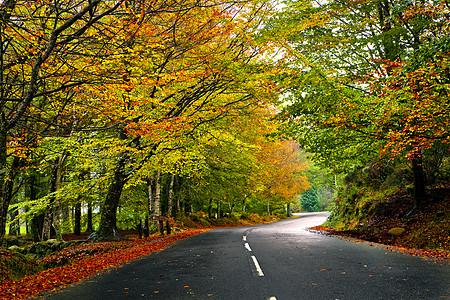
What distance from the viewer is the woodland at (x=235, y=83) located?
802cm

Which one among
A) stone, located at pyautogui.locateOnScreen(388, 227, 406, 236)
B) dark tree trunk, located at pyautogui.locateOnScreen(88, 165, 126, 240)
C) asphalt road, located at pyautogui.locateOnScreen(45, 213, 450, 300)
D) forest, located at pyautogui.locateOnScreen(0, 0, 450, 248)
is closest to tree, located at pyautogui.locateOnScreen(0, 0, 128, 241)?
forest, located at pyautogui.locateOnScreen(0, 0, 450, 248)

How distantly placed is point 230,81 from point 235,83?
302 millimetres

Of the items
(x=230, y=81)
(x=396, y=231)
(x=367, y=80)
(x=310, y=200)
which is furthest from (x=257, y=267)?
(x=310, y=200)

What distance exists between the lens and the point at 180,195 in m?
27.8

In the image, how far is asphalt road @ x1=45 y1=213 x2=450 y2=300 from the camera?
5273 mm

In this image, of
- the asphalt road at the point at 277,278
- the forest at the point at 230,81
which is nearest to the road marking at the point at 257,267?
the asphalt road at the point at 277,278

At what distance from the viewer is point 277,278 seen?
6.33 meters

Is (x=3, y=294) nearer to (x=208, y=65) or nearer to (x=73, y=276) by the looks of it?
(x=73, y=276)

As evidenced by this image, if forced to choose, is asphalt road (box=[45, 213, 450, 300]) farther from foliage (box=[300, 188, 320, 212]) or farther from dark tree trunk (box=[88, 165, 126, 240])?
foliage (box=[300, 188, 320, 212])

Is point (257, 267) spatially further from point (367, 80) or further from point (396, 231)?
point (396, 231)

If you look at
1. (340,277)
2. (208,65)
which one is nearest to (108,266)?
(340,277)

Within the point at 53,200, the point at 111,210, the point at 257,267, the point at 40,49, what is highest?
the point at 40,49

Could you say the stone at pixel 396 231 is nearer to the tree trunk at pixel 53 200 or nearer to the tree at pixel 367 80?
the tree at pixel 367 80

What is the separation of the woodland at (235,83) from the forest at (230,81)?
0.07 m
